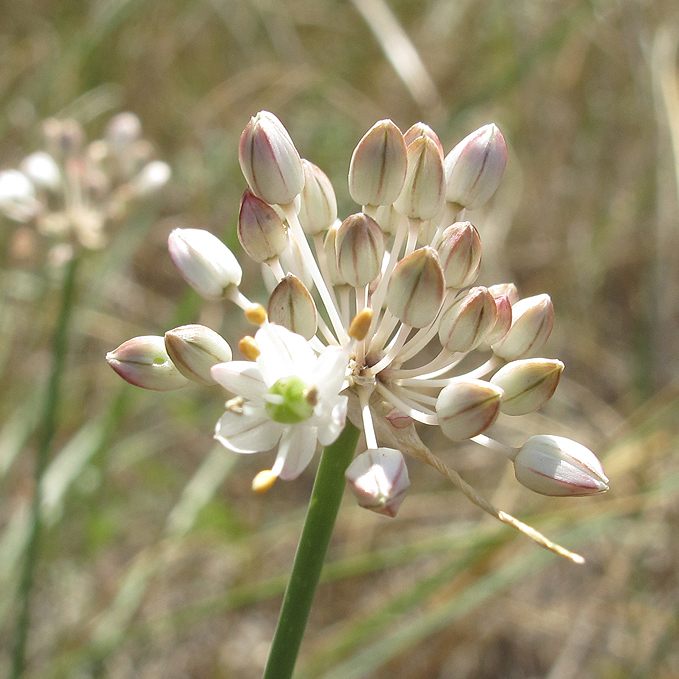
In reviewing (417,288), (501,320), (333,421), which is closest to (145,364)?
(333,421)

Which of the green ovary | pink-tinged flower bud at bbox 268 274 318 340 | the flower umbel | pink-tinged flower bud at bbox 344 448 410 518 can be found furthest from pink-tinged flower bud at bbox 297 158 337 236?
pink-tinged flower bud at bbox 344 448 410 518

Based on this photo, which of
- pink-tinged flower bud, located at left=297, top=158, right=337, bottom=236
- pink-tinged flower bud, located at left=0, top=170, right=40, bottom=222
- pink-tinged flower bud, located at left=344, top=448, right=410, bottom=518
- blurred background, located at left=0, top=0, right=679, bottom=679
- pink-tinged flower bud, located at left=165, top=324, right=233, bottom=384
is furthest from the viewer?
blurred background, located at left=0, top=0, right=679, bottom=679

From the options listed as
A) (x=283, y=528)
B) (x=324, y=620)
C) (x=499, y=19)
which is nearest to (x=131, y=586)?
(x=283, y=528)

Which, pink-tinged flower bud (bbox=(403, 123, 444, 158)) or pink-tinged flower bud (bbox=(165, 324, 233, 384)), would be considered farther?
pink-tinged flower bud (bbox=(403, 123, 444, 158))

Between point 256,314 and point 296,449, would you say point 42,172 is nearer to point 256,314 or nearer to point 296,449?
point 256,314

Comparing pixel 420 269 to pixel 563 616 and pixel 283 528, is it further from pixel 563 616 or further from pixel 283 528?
pixel 563 616

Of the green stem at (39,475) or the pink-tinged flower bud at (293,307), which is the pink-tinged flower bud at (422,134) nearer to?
the pink-tinged flower bud at (293,307)

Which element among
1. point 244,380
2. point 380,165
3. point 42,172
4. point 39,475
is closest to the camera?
point 244,380

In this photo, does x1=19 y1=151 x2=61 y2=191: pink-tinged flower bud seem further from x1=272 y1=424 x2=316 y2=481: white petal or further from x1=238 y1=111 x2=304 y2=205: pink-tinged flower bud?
x1=272 y1=424 x2=316 y2=481: white petal
